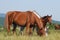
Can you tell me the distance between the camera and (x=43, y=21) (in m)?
14.0

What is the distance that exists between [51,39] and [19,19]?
445 centimetres

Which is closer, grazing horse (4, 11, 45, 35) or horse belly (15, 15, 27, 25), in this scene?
grazing horse (4, 11, 45, 35)

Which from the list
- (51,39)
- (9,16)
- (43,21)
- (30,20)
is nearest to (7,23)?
(9,16)

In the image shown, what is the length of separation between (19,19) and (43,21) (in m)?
1.51

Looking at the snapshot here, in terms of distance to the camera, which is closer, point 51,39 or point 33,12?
point 51,39

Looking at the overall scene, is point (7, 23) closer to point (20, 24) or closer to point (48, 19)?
point (20, 24)

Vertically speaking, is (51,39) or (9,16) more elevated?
(9,16)

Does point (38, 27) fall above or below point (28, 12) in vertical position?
below

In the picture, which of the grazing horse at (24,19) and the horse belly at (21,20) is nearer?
the grazing horse at (24,19)

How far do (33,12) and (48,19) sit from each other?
1.11 meters

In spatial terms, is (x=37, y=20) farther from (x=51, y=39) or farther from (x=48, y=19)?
(x=51, y=39)

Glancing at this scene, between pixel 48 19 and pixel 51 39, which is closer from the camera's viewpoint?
pixel 51 39

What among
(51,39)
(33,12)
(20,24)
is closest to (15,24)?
(20,24)

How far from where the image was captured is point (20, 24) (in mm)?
13508
